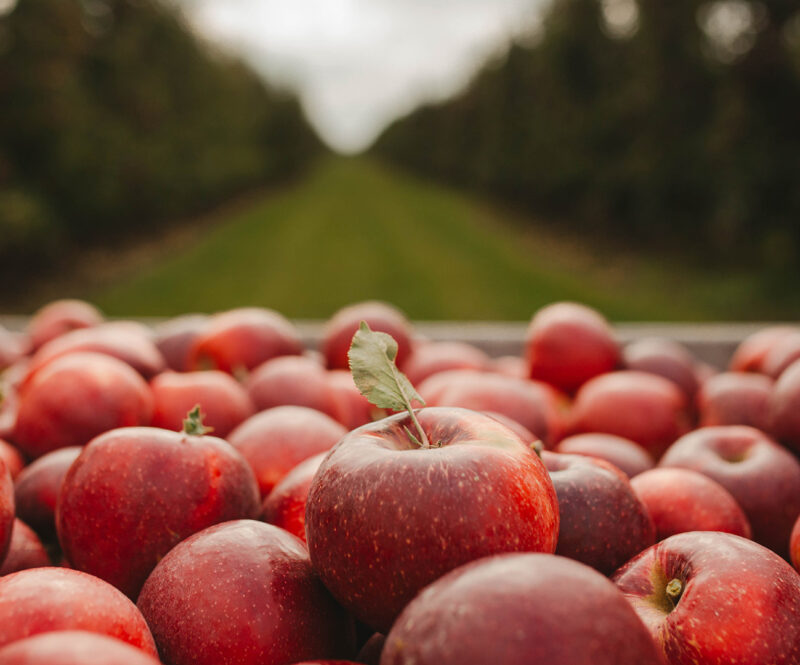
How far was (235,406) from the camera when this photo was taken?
2.79 m

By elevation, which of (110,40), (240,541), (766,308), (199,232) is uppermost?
(110,40)

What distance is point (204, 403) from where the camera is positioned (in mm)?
2723

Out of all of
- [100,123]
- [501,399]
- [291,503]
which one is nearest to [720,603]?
[291,503]

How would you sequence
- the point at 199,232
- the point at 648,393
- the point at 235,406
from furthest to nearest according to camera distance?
1. the point at 199,232
2. the point at 648,393
3. the point at 235,406

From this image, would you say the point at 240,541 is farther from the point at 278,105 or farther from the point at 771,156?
the point at 278,105

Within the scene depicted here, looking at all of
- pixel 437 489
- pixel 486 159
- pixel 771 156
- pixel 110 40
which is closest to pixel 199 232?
pixel 110 40

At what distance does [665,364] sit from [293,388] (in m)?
1.71

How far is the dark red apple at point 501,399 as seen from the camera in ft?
9.23

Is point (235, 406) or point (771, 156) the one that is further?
point (771, 156)

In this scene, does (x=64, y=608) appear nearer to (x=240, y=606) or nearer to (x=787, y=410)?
(x=240, y=606)

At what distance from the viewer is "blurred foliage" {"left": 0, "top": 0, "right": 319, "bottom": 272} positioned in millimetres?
13938

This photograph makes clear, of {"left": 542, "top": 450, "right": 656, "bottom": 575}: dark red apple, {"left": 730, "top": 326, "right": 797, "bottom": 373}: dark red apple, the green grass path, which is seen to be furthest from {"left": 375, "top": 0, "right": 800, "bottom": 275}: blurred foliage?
{"left": 542, "top": 450, "right": 656, "bottom": 575}: dark red apple

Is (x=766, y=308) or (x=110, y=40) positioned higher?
(x=110, y=40)

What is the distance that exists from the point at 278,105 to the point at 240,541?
175ft
